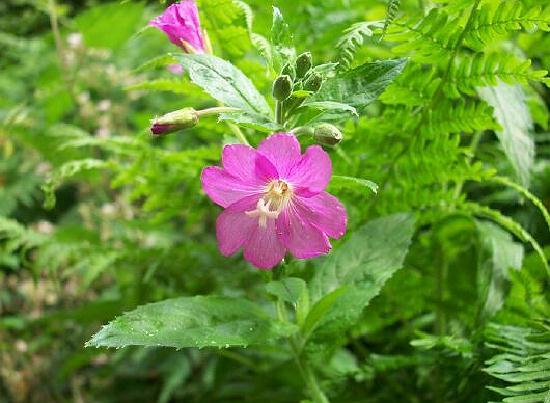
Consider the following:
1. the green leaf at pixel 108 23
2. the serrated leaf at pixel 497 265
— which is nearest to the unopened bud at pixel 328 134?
the serrated leaf at pixel 497 265

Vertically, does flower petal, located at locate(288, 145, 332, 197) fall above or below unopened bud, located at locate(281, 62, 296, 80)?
below

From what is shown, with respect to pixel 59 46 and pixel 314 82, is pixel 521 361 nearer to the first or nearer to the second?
pixel 314 82

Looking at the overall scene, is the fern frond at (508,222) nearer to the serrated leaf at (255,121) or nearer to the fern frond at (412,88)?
the fern frond at (412,88)

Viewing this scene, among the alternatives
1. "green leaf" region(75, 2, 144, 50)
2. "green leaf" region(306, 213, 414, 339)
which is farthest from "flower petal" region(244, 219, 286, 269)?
"green leaf" region(75, 2, 144, 50)

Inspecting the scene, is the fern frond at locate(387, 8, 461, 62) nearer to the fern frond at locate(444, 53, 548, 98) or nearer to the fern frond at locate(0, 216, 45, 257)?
the fern frond at locate(444, 53, 548, 98)

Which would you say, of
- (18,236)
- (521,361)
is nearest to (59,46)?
(18,236)

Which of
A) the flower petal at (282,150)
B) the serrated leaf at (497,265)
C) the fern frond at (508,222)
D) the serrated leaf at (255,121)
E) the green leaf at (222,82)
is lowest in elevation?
the serrated leaf at (497,265)
